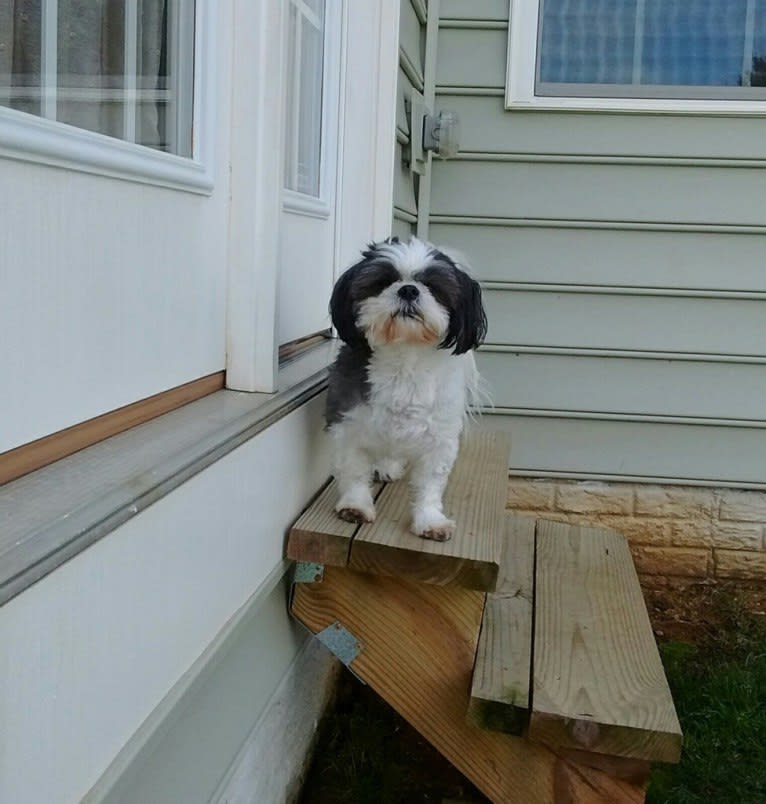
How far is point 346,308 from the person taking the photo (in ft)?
6.26

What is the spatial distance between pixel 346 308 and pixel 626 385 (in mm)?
2057

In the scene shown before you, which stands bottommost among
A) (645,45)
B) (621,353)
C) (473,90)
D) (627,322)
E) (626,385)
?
(626,385)

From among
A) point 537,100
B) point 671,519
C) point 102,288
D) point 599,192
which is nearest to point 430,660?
point 102,288

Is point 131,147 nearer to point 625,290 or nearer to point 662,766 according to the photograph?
point 662,766

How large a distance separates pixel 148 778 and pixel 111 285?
688 mm

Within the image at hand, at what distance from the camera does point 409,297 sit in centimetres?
181

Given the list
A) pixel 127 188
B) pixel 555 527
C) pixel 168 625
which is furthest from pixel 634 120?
pixel 168 625

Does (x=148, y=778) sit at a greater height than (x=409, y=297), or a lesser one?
lesser

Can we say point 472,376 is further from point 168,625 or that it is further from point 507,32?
point 507,32

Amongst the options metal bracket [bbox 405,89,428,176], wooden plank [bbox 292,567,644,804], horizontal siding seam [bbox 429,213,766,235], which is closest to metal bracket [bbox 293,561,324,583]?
wooden plank [bbox 292,567,644,804]

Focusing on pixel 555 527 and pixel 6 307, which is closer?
pixel 6 307

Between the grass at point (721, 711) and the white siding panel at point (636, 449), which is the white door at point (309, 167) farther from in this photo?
the grass at point (721, 711)

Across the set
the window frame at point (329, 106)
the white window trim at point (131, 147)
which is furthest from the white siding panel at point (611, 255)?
the white window trim at point (131, 147)

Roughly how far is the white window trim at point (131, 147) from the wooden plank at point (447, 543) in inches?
31.5
